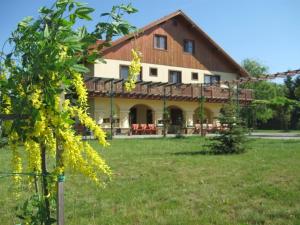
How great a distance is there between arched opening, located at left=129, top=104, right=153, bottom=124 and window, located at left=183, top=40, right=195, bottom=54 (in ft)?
19.9

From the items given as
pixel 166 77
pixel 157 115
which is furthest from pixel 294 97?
pixel 157 115

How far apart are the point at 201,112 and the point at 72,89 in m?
24.7

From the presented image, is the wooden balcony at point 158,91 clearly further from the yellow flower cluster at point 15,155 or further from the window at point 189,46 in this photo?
the yellow flower cluster at point 15,155

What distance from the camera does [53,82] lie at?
289 centimetres

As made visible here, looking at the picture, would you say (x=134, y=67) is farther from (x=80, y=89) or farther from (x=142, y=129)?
(x=142, y=129)

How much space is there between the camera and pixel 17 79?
118 inches

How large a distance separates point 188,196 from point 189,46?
100ft

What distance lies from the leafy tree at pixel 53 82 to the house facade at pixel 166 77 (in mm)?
24445

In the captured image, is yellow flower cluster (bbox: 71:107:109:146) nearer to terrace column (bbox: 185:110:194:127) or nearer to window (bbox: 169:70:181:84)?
window (bbox: 169:70:181:84)

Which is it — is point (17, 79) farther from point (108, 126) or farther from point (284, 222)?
point (108, 126)

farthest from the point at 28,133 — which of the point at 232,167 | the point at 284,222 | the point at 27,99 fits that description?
the point at 232,167

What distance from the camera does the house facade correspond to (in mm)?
29750

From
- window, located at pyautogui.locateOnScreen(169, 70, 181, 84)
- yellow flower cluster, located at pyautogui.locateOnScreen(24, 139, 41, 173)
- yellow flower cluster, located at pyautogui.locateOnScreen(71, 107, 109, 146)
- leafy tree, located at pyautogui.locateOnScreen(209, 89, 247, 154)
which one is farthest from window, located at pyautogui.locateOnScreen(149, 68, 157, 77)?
yellow flower cluster, located at pyautogui.locateOnScreen(71, 107, 109, 146)

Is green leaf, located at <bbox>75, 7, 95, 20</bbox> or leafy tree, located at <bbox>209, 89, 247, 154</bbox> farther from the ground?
green leaf, located at <bbox>75, 7, 95, 20</bbox>
